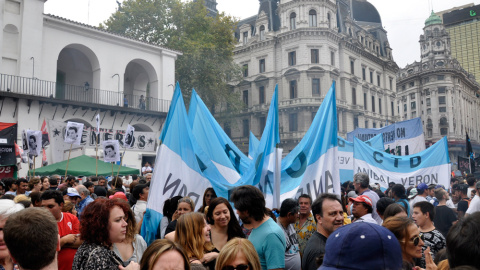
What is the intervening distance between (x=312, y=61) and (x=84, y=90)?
25132 millimetres

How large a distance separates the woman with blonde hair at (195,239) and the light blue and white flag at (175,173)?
2.29 metres

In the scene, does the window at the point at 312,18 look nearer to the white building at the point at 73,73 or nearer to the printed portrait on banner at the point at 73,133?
the white building at the point at 73,73

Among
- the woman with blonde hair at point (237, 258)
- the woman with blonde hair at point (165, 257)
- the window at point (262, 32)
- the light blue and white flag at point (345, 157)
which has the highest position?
the window at point (262, 32)

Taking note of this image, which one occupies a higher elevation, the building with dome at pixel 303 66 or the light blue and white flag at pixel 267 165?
the building with dome at pixel 303 66

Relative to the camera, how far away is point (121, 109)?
78.7 ft

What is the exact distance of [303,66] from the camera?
42.5 metres

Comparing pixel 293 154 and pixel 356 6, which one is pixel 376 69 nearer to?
pixel 356 6

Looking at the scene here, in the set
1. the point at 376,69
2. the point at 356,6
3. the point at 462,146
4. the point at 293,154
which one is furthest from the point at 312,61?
→ the point at 462,146

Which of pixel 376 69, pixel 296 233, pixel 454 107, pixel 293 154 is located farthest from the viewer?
pixel 454 107

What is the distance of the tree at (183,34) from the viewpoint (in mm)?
33375

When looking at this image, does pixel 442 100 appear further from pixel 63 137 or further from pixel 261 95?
pixel 63 137

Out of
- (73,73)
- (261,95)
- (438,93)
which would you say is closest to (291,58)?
(261,95)

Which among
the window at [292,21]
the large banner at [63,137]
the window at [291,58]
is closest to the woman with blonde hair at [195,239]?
the large banner at [63,137]

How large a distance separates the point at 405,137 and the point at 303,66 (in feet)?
94.1
